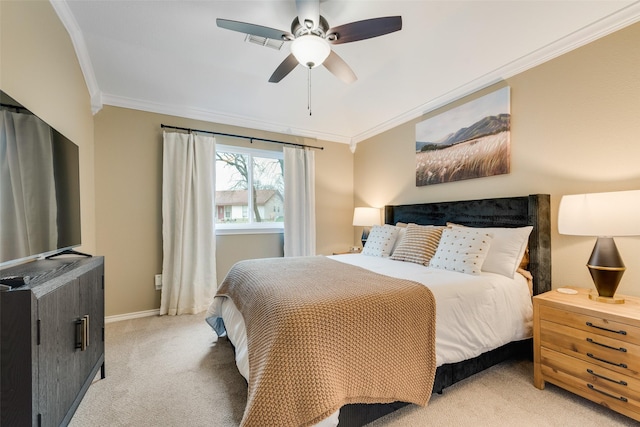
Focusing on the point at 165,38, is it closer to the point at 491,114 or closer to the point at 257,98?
the point at 257,98

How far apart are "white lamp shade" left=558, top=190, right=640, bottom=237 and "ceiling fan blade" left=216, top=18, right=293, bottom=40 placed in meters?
2.18

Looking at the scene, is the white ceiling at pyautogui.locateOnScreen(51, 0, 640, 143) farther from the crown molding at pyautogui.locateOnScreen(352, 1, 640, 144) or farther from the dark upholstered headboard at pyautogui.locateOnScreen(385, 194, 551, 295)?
the dark upholstered headboard at pyautogui.locateOnScreen(385, 194, 551, 295)

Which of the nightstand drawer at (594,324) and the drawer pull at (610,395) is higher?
the nightstand drawer at (594,324)

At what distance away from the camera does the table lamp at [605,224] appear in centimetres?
151

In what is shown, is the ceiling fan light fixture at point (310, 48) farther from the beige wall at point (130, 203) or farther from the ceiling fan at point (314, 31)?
the beige wall at point (130, 203)

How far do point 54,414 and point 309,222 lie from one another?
312 cm

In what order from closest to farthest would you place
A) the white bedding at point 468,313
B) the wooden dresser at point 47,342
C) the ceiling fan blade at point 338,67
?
1. the wooden dresser at point 47,342
2. the white bedding at point 468,313
3. the ceiling fan blade at point 338,67

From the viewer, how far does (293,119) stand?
3.82 m

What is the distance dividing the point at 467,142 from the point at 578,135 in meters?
0.88

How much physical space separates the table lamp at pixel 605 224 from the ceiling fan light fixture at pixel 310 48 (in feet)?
6.30

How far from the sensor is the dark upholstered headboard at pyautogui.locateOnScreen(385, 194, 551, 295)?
2160 mm

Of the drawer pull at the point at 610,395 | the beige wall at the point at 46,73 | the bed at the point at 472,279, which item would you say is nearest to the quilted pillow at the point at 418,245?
the bed at the point at 472,279

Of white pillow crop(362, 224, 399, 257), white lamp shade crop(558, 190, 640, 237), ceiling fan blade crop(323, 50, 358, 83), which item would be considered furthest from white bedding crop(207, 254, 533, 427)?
ceiling fan blade crop(323, 50, 358, 83)

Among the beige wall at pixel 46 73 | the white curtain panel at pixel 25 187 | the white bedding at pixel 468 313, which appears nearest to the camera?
the white curtain panel at pixel 25 187
